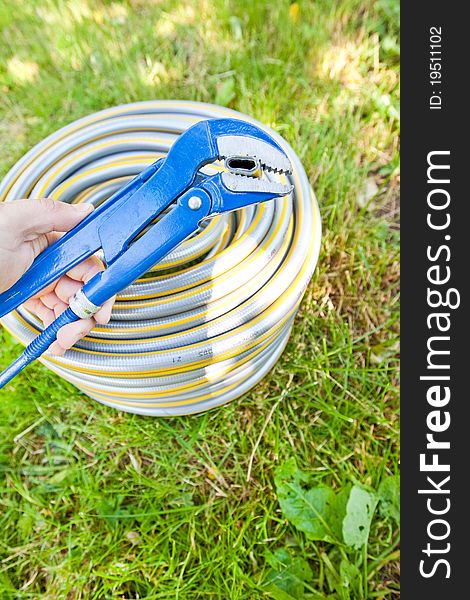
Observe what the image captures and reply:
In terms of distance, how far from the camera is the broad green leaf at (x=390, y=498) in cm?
165

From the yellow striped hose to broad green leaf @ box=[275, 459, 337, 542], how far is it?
0.31 meters

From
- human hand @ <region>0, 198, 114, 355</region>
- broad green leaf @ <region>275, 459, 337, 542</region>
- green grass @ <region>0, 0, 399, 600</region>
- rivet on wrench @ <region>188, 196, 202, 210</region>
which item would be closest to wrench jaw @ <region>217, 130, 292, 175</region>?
rivet on wrench @ <region>188, 196, 202, 210</region>

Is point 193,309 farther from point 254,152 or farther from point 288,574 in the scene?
point 288,574

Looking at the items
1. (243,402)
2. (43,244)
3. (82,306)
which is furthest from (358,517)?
(43,244)

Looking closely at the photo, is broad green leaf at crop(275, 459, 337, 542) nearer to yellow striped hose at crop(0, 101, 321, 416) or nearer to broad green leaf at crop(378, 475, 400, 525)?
broad green leaf at crop(378, 475, 400, 525)

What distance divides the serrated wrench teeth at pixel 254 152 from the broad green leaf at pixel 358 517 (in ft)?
3.18

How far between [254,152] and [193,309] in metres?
0.45

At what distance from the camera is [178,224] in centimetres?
120

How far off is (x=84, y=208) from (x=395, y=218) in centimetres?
129

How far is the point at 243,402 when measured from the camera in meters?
1.83

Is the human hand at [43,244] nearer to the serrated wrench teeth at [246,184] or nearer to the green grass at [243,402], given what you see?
the serrated wrench teeth at [246,184]

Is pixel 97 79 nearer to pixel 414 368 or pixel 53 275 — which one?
pixel 53 275

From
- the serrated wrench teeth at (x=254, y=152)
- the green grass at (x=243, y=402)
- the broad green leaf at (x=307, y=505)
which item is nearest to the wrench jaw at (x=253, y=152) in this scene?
the serrated wrench teeth at (x=254, y=152)

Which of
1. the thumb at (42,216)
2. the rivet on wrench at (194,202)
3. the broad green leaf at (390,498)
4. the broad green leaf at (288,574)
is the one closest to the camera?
the rivet on wrench at (194,202)
